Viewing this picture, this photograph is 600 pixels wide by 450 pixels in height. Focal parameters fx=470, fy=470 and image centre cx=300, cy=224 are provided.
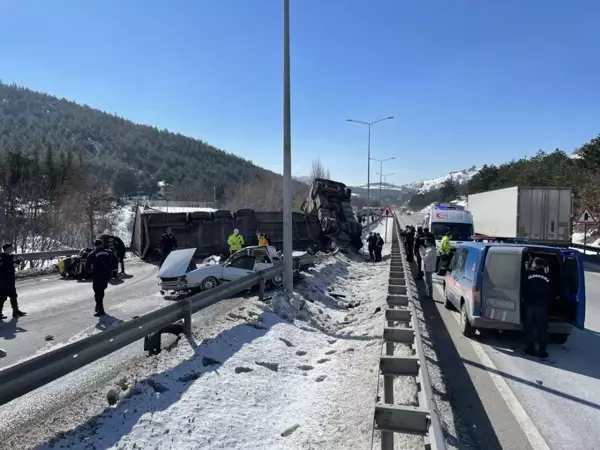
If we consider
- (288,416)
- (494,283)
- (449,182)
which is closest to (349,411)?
(288,416)

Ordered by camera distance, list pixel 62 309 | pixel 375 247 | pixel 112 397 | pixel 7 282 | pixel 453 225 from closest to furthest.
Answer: pixel 112 397, pixel 7 282, pixel 62 309, pixel 453 225, pixel 375 247

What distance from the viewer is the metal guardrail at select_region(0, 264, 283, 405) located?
4.14 m

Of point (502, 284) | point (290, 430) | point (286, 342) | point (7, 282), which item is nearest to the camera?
point (290, 430)

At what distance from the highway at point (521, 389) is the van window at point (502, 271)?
1117mm

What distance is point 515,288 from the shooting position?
8023mm

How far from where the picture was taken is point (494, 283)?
8188 millimetres

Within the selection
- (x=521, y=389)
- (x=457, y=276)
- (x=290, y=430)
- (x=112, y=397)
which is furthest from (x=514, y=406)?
(x=457, y=276)

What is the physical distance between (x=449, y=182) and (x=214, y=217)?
127 m

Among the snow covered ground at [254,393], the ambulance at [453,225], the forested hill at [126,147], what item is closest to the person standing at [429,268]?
the snow covered ground at [254,393]

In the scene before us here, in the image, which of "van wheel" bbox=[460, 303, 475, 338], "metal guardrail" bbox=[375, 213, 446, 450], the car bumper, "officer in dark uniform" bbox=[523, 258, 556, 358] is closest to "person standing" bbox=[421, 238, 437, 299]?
"van wheel" bbox=[460, 303, 475, 338]

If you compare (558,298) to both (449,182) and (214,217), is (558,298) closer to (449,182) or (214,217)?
(214,217)

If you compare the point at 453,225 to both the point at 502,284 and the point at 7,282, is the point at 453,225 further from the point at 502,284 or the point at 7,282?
the point at 7,282

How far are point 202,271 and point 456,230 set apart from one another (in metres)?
13.2

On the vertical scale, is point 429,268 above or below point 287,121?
below
